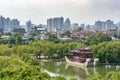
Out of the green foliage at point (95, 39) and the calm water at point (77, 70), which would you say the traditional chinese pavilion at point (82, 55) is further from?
the green foliage at point (95, 39)

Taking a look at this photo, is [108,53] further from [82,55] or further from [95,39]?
[95,39]

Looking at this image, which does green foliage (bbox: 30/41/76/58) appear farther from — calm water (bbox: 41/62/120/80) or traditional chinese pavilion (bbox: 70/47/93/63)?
calm water (bbox: 41/62/120/80)

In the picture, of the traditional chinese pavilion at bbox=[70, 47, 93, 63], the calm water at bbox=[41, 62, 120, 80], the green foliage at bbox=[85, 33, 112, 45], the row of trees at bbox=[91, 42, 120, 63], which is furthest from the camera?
the green foliage at bbox=[85, 33, 112, 45]

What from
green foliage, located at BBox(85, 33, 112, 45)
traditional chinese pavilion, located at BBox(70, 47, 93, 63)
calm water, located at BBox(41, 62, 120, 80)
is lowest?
calm water, located at BBox(41, 62, 120, 80)

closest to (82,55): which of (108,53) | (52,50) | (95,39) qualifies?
(108,53)

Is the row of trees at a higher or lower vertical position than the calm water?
higher

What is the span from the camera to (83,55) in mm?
36594

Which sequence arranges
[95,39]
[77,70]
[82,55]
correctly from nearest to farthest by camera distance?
[77,70] < [82,55] < [95,39]

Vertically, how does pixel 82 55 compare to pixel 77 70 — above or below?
above

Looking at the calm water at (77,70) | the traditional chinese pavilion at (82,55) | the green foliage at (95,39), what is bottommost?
the calm water at (77,70)

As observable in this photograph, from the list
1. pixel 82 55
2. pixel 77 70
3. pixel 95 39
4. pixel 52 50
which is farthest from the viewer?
pixel 95 39

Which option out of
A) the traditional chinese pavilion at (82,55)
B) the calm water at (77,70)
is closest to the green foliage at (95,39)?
the traditional chinese pavilion at (82,55)

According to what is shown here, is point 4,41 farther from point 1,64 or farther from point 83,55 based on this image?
point 1,64

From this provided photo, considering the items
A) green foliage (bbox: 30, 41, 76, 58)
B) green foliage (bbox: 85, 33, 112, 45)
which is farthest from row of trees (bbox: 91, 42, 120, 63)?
green foliage (bbox: 85, 33, 112, 45)
